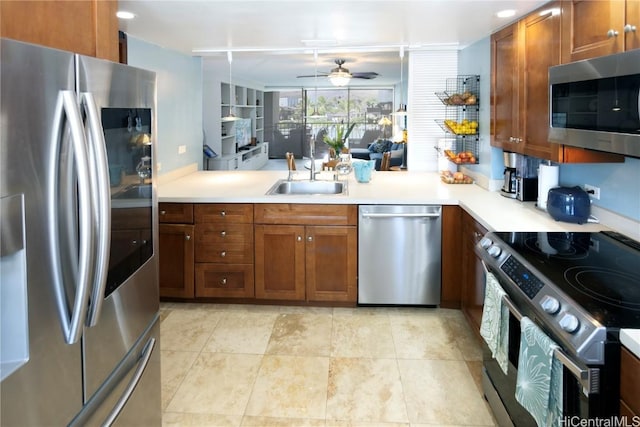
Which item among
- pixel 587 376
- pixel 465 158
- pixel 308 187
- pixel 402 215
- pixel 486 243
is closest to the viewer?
pixel 587 376

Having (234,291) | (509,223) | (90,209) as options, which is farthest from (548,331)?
(234,291)

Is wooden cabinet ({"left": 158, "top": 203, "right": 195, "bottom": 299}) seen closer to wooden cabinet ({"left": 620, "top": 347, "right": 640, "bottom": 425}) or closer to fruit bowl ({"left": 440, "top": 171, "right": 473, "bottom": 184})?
fruit bowl ({"left": 440, "top": 171, "right": 473, "bottom": 184})

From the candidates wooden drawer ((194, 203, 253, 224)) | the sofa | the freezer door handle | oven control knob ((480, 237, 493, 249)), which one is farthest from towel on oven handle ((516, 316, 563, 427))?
the sofa

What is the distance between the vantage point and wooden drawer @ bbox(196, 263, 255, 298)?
12.5 feet

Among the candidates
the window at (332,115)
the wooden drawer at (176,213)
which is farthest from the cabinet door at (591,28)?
the window at (332,115)

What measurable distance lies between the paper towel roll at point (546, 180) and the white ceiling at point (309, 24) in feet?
3.05

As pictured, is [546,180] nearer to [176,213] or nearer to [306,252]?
[306,252]

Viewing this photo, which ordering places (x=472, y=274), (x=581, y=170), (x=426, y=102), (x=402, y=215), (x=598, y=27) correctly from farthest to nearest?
(x=426, y=102) < (x=402, y=215) < (x=472, y=274) < (x=581, y=170) < (x=598, y=27)

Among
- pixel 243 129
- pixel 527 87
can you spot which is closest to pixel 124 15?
pixel 527 87

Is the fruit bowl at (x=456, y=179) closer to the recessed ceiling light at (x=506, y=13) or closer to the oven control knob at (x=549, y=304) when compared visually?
the recessed ceiling light at (x=506, y=13)

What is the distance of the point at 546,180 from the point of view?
3.01 m

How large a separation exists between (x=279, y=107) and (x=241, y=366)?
4562 mm

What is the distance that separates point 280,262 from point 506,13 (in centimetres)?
224

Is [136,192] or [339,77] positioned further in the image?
[339,77]
